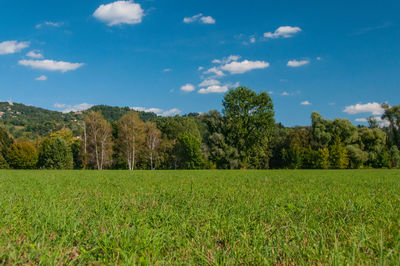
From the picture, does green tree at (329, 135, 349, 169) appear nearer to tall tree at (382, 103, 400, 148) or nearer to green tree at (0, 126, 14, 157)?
tall tree at (382, 103, 400, 148)


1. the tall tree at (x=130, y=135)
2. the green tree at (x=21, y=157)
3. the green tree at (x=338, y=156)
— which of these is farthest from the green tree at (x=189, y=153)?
the green tree at (x=21, y=157)

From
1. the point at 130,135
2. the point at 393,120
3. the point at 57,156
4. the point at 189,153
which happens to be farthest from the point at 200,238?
the point at 393,120

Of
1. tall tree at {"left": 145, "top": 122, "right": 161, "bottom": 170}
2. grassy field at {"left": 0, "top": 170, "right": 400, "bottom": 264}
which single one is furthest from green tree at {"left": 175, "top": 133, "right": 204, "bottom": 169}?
grassy field at {"left": 0, "top": 170, "right": 400, "bottom": 264}

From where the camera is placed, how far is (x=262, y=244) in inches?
105

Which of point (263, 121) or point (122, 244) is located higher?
point (263, 121)

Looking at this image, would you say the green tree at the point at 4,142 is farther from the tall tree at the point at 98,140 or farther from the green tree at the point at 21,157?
the tall tree at the point at 98,140

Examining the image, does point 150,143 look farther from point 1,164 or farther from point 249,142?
point 1,164

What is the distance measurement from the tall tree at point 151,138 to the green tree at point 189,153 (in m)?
5.50

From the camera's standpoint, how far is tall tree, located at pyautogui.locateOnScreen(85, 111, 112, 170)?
6100 cm

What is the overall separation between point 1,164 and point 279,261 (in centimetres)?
7886

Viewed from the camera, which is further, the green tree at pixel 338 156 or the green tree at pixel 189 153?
the green tree at pixel 189 153

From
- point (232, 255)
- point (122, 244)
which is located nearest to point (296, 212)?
point (232, 255)

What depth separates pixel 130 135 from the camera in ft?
208

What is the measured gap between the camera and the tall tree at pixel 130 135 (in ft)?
205
